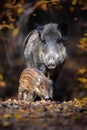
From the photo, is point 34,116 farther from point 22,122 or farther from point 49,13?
point 49,13

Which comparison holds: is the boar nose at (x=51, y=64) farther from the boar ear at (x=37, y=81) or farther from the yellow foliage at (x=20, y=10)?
the yellow foliage at (x=20, y=10)

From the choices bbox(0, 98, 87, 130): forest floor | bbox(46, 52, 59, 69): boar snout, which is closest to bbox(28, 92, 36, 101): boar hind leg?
bbox(46, 52, 59, 69): boar snout

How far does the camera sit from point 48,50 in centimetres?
1261

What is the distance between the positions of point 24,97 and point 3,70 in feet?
25.4

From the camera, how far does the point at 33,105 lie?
10039mm

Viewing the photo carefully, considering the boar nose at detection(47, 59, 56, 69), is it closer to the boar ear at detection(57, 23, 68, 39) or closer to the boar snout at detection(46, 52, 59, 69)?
the boar snout at detection(46, 52, 59, 69)

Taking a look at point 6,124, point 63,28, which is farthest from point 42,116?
point 63,28

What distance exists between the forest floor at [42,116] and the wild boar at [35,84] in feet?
5.52

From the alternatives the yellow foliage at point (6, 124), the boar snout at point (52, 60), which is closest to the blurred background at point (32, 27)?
the boar snout at point (52, 60)

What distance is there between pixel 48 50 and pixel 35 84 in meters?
0.96

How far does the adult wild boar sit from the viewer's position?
1245 centimetres

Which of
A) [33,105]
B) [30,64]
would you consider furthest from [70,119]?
[30,64]

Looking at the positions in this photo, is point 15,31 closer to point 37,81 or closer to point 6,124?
point 37,81

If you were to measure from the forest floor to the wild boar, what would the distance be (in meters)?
1.68
